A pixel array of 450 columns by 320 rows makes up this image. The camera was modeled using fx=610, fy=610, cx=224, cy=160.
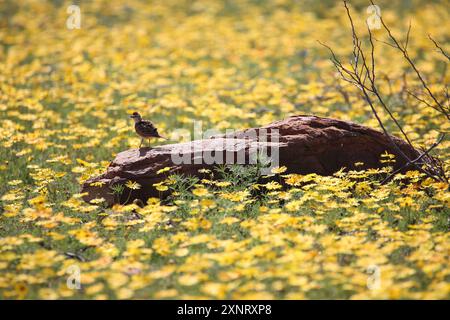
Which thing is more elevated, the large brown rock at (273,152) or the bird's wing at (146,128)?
the bird's wing at (146,128)

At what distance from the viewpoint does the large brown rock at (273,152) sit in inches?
251

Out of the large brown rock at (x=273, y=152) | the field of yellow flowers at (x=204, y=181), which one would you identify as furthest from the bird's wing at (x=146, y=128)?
the field of yellow flowers at (x=204, y=181)

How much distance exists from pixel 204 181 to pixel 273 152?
80cm

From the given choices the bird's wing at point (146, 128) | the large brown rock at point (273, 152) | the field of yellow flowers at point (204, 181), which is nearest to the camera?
the field of yellow flowers at point (204, 181)

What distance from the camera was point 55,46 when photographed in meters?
13.2

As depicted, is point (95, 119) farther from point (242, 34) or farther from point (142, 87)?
point (242, 34)

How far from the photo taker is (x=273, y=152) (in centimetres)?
643

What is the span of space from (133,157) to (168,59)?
640cm

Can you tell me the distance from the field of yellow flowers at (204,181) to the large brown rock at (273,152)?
192 mm

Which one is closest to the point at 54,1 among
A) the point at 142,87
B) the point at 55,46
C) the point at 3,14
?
the point at 3,14

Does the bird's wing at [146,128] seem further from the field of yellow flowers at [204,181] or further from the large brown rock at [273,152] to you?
the field of yellow flowers at [204,181]

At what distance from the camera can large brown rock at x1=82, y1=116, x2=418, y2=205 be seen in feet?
20.9

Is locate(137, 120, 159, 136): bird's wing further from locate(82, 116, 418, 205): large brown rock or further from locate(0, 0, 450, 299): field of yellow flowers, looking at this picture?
locate(0, 0, 450, 299): field of yellow flowers

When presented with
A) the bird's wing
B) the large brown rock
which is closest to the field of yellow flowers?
the large brown rock
